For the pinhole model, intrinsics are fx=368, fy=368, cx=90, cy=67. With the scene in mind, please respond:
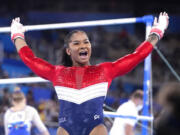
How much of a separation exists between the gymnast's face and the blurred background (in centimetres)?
519

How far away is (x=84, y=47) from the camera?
8.05ft

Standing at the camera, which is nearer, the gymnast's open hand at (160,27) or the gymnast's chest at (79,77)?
the gymnast's chest at (79,77)

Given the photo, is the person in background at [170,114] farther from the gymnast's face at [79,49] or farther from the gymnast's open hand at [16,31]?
the gymnast's open hand at [16,31]

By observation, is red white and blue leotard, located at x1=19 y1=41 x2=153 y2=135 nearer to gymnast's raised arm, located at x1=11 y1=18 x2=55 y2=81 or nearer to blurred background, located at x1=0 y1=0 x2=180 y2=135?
gymnast's raised arm, located at x1=11 y1=18 x2=55 y2=81

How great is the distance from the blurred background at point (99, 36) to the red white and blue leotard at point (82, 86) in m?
5.18

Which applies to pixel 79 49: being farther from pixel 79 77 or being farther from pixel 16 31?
pixel 16 31

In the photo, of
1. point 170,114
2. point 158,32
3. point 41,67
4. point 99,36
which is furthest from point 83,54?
point 99,36

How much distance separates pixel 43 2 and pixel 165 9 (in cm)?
384


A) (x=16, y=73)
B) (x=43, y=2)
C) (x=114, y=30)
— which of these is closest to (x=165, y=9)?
(x=114, y=30)

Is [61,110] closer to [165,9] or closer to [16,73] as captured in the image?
[16,73]

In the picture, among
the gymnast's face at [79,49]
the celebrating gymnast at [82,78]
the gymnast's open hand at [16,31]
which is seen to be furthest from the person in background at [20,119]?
the gymnast's face at [79,49]

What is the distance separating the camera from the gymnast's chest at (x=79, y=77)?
94.3 inches

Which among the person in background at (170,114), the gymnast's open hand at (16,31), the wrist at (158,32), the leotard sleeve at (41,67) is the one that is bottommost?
the person in background at (170,114)

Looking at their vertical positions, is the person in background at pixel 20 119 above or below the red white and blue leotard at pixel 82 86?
above
